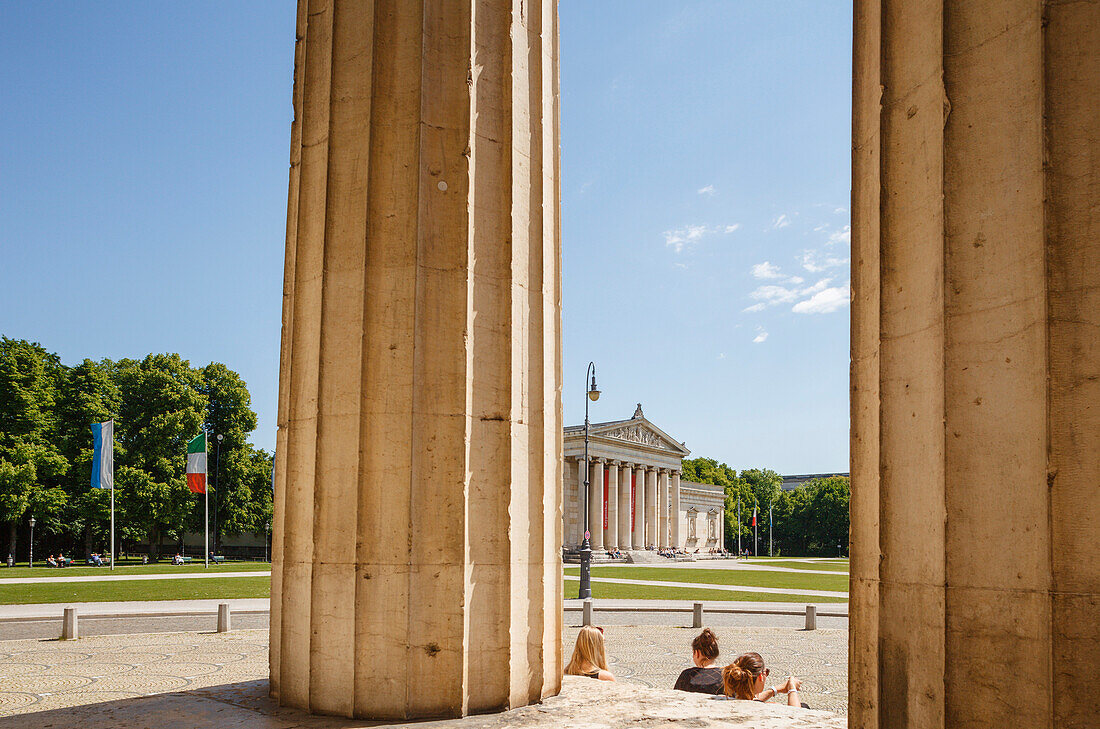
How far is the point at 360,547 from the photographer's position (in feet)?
21.4

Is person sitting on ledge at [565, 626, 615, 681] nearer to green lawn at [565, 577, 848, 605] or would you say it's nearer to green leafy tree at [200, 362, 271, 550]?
green lawn at [565, 577, 848, 605]

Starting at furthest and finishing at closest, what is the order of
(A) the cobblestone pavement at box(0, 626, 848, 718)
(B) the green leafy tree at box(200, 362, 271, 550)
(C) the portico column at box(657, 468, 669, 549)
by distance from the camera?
(C) the portico column at box(657, 468, 669, 549), (B) the green leafy tree at box(200, 362, 271, 550), (A) the cobblestone pavement at box(0, 626, 848, 718)

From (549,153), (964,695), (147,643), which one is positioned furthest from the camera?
(147,643)

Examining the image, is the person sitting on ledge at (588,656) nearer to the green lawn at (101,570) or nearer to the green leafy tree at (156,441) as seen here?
the green lawn at (101,570)

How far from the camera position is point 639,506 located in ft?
322

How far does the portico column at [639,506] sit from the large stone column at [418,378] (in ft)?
299

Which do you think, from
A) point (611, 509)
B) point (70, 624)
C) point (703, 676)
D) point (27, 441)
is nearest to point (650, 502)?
point (611, 509)

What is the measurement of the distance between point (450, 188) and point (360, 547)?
9.44 feet

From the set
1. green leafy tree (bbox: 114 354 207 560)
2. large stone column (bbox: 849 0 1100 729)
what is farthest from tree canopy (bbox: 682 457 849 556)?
large stone column (bbox: 849 0 1100 729)

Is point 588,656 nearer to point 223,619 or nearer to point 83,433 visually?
point 223,619

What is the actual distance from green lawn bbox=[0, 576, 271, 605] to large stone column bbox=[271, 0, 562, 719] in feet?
54.1

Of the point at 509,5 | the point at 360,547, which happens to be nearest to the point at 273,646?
the point at 360,547

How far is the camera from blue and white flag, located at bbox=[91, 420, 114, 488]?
4122 centimetres

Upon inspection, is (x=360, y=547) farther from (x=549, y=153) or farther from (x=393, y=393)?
(x=549, y=153)
